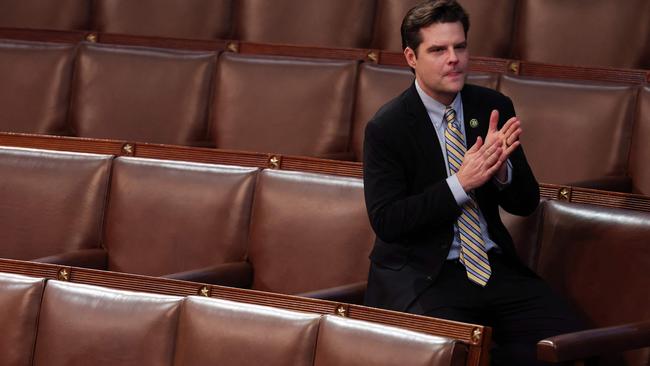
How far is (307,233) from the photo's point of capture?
0.57 meters

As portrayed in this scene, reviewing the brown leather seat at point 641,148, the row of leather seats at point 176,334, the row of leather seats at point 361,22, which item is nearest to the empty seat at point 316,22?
the row of leather seats at point 361,22

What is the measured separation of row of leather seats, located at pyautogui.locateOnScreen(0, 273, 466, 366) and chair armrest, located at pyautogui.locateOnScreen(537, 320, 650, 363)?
32mm

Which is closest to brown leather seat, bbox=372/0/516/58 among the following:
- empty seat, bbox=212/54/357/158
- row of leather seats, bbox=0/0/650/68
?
row of leather seats, bbox=0/0/650/68

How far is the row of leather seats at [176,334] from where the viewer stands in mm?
392

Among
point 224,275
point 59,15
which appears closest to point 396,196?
point 224,275

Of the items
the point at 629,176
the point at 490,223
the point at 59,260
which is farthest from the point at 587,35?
the point at 59,260

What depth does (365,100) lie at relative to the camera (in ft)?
2.23

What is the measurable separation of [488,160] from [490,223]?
5 cm

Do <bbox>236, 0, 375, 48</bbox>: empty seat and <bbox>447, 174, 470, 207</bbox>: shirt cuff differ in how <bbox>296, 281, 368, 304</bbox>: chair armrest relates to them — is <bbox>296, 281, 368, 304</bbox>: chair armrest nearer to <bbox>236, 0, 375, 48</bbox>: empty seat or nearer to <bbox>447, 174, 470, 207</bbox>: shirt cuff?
<bbox>447, 174, 470, 207</bbox>: shirt cuff

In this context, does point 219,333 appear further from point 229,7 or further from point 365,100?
point 229,7

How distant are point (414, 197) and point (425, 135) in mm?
38

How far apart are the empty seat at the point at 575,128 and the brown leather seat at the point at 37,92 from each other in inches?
12.8

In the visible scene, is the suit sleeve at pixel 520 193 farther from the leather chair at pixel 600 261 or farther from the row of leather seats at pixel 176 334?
the row of leather seats at pixel 176 334

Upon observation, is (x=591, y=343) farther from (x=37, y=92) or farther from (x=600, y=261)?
(x=37, y=92)
